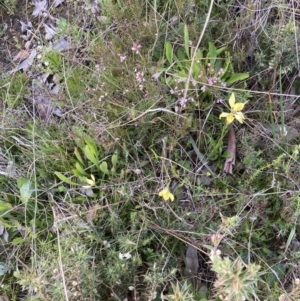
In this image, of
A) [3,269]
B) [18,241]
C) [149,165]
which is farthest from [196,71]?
[3,269]

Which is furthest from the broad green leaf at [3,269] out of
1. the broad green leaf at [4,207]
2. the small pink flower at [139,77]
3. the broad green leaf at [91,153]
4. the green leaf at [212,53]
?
the green leaf at [212,53]

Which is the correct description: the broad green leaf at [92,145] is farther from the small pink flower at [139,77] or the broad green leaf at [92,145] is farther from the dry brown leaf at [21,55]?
the dry brown leaf at [21,55]

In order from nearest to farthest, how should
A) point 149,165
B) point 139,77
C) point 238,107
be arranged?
point 238,107, point 139,77, point 149,165

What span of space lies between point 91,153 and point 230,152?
54 centimetres

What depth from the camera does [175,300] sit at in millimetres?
1191

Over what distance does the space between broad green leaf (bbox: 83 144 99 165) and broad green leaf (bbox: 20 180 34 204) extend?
0.92 ft

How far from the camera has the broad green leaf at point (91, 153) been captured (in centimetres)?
168

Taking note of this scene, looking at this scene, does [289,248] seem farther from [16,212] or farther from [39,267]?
[16,212]

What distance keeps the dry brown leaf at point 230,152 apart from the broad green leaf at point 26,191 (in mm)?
779

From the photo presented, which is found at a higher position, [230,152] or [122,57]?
[122,57]

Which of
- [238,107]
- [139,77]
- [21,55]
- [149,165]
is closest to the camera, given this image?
[238,107]

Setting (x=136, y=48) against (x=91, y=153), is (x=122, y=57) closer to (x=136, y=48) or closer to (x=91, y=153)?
(x=136, y=48)

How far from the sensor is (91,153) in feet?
5.56

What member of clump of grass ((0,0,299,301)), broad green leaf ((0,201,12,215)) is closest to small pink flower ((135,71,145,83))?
clump of grass ((0,0,299,301))
